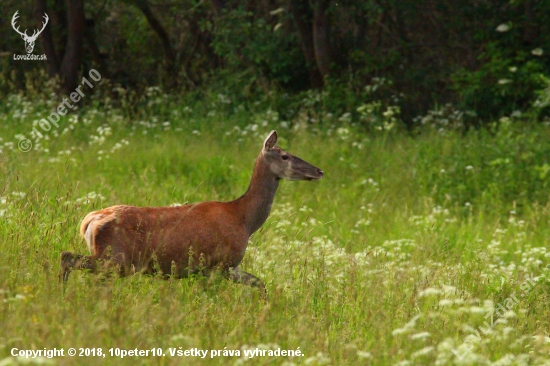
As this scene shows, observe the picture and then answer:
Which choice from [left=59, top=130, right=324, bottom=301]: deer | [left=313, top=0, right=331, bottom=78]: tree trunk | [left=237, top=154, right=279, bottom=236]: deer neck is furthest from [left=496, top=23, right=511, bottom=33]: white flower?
[left=59, top=130, right=324, bottom=301]: deer

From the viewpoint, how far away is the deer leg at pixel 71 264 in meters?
5.12

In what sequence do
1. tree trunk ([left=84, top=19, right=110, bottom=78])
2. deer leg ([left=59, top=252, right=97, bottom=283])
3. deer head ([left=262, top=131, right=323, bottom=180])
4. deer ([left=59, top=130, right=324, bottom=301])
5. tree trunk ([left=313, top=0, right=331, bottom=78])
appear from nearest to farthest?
1. deer leg ([left=59, top=252, right=97, bottom=283])
2. deer ([left=59, top=130, right=324, bottom=301])
3. deer head ([left=262, top=131, right=323, bottom=180])
4. tree trunk ([left=313, top=0, right=331, bottom=78])
5. tree trunk ([left=84, top=19, right=110, bottom=78])

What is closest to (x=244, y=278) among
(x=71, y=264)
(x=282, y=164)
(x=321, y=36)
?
(x=282, y=164)

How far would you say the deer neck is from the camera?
19.4ft

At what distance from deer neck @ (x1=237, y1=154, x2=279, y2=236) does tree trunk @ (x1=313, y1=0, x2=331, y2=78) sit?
30.4 ft

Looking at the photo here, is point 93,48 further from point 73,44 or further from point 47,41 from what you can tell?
point 47,41

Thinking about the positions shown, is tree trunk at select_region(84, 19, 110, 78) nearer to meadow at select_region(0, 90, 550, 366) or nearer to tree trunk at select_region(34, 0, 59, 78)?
tree trunk at select_region(34, 0, 59, 78)

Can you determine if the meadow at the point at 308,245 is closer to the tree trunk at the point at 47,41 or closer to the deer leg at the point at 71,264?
the deer leg at the point at 71,264

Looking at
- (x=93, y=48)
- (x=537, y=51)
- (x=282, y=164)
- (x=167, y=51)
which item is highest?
(x=93, y=48)

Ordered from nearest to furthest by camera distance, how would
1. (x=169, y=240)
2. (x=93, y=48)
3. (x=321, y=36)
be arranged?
(x=169, y=240), (x=321, y=36), (x=93, y=48)

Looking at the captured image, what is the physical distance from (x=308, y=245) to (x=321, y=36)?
9.58 meters

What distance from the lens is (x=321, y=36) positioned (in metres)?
15.3

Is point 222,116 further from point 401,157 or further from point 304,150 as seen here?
point 401,157

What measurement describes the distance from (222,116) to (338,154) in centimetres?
323
